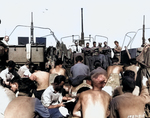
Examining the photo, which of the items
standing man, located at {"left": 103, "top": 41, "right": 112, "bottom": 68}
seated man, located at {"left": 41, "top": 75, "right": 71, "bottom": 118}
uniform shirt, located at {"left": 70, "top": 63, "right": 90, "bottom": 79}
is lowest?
seated man, located at {"left": 41, "top": 75, "right": 71, "bottom": 118}

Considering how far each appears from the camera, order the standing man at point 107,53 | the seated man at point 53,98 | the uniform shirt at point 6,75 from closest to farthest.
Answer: the seated man at point 53,98 < the uniform shirt at point 6,75 < the standing man at point 107,53

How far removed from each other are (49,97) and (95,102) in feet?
4.75

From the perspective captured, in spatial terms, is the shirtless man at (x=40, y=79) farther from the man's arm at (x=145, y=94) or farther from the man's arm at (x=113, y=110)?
the man's arm at (x=113, y=110)

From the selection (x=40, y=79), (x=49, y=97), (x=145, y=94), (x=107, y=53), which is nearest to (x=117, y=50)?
(x=107, y=53)

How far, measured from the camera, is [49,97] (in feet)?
19.8

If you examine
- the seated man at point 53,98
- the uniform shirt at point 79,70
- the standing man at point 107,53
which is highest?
the standing man at point 107,53

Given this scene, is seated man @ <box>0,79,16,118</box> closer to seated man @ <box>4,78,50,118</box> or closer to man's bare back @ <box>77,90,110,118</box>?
seated man @ <box>4,78,50,118</box>

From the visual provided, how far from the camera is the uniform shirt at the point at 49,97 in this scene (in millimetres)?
6020

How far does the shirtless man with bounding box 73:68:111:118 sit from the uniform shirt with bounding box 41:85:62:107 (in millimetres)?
1134

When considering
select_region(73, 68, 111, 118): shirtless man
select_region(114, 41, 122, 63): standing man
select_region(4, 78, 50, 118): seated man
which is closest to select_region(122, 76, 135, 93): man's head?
select_region(73, 68, 111, 118): shirtless man

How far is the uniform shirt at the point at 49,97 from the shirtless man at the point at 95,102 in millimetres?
1134

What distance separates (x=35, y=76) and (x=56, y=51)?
601 cm

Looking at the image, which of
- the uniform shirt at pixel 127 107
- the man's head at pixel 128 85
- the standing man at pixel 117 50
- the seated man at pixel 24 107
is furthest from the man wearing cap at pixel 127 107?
the standing man at pixel 117 50

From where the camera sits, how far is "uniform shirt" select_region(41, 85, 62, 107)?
6020mm
